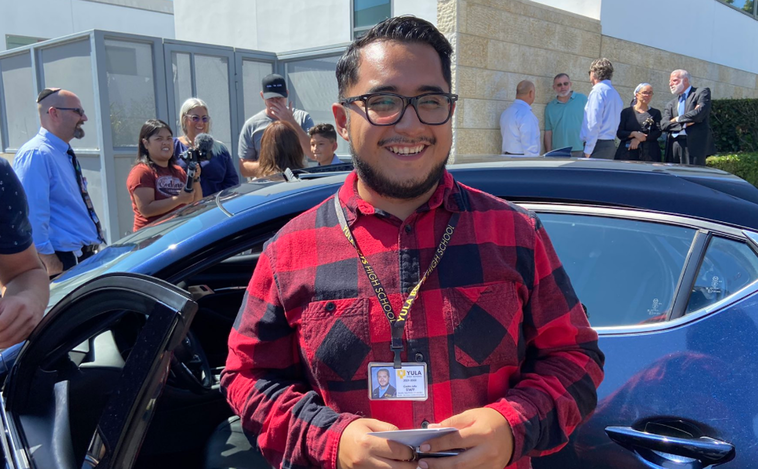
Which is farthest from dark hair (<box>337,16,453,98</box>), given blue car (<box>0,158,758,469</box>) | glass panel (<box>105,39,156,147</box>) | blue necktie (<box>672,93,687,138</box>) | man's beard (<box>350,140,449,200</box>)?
blue necktie (<box>672,93,687,138</box>)

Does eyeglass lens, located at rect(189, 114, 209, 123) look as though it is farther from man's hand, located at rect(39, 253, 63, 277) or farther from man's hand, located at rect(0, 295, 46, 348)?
man's hand, located at rect(0, 295, 46, 348)

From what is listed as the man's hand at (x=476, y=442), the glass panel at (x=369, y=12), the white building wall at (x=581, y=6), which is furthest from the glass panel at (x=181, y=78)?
the man's hand at (x=476, y=442)

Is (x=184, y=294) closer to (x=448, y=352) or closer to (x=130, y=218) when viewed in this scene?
(x=448, y=352)

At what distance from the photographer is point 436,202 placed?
4.52ft

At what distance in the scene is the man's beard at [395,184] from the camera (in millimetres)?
1351

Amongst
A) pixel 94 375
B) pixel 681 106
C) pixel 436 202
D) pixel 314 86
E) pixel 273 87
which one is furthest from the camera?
pixel 681 106

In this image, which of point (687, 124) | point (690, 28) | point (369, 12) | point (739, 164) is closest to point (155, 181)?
point (369, 12)

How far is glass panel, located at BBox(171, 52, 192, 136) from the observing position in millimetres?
7480

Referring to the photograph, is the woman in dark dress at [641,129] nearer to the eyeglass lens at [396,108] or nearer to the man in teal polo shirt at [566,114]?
the man in teal polo shirt at [566,114]

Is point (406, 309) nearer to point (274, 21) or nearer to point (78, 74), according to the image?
point (78, 74)

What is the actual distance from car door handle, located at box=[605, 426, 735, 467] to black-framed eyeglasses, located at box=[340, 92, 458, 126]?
3.41ft

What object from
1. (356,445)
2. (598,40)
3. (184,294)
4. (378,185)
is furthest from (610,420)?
(598,40)

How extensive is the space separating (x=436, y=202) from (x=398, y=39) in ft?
1.26

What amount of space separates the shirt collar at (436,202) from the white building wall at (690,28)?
30.8ft
